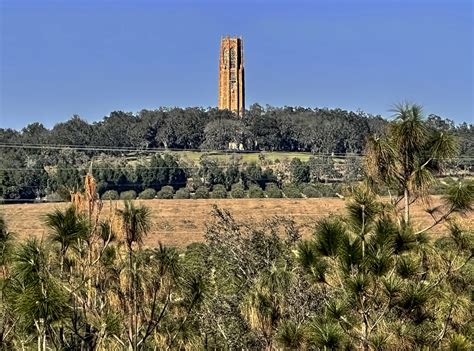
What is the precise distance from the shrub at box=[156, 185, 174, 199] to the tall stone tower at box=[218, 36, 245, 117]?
227 ft

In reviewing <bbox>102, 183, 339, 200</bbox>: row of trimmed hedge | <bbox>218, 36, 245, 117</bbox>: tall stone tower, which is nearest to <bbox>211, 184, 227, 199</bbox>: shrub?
<bbox>102, 183, 339, 200</bbox>: row of trimmed hedge

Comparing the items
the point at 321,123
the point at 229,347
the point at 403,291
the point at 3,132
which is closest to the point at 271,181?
the point at 321,123

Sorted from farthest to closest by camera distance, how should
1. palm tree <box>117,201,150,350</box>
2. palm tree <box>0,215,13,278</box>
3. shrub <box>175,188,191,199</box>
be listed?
shrub <box>175,188,191,199</box>
palm tree <box>0,215,13,278</box>
palm tree <box>117,201,150,350</box>

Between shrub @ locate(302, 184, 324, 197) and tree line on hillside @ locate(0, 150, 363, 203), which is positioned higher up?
tree line on hillside @ locate(0, 150, 363, 203)

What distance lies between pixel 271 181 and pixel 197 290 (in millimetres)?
48294

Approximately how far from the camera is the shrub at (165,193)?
48.6 meters

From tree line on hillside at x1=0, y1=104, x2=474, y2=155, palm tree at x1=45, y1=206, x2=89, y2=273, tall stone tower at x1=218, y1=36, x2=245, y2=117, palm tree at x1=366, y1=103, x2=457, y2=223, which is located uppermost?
tall stone tower at x1=218, y1=36, x2=245, y2=117

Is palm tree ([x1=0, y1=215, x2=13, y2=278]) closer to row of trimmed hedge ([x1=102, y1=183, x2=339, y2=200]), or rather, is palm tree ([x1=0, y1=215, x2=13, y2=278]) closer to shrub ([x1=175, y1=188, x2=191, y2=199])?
row of trimmed hedge ([x1=102, y1=183, x2=339, y2=200])

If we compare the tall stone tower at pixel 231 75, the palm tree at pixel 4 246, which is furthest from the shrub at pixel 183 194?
the tall stone tower at pixel 231 75

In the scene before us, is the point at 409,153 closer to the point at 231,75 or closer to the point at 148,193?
the point at 148,193

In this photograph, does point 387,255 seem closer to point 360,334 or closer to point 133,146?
point 360,334

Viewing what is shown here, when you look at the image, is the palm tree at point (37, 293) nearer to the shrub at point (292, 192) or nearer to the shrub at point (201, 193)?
the shrub at point (292, 192)

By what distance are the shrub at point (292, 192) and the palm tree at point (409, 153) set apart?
128ft

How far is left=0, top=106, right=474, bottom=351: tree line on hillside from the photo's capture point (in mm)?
6191
